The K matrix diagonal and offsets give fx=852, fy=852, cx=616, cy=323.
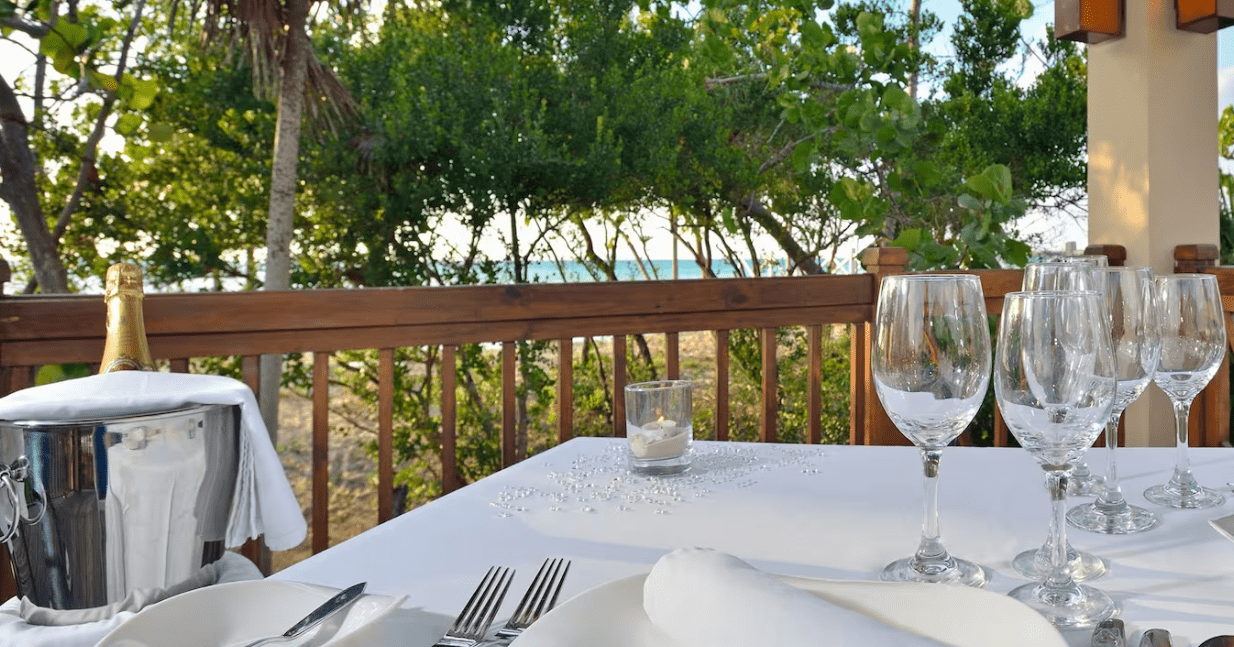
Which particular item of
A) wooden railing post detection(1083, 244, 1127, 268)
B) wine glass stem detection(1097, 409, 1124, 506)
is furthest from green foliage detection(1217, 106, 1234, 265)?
wine glass stem detection(1097, 409, 1124, 506)

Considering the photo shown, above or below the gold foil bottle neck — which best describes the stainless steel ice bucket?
below

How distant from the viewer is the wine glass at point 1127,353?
0.78 meters

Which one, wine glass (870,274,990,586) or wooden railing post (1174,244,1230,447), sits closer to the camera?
wine glass (870,274,990,586)

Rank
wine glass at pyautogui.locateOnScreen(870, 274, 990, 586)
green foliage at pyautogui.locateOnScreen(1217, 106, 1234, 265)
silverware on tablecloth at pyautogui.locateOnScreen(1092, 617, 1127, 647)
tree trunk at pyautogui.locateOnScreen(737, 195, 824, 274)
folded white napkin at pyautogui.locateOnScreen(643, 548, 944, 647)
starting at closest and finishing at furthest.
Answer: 1. folded white napkin at pyautogui.locateOnScreen(643, 548, 944, 647)
2. silverware on tablecloth at pyautogui.locateOnScreen(1092, 617, 1127, 647)
3. wine glass at pyautogui.locateOnScreen(870, 274, 990, 586)
4. green foliage at pyautogui.locateOnScreen(1217, 106, 1234, 265)
5. tree trunk at pyautogui.locateOnScreen(737, 195, 824, 274)

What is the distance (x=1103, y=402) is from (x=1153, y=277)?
0.37 meters

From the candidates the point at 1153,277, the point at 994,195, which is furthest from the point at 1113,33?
the point at 1153,277

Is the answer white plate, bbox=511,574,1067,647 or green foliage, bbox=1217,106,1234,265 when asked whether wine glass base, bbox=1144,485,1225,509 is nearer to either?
white plate, bbox=511,574,1067,647

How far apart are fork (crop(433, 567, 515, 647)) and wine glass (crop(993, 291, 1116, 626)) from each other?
14.7 inches

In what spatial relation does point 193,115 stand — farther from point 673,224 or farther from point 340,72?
point 673,224

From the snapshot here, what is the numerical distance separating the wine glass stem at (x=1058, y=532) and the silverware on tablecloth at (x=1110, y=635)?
7cm

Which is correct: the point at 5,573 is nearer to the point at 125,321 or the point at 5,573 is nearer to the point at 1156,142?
the point at 125,321

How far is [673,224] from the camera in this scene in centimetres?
668

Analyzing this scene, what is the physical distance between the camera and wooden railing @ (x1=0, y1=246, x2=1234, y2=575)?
5.16 feet

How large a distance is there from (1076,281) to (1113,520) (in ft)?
0.74
